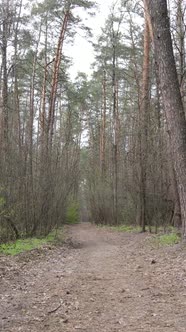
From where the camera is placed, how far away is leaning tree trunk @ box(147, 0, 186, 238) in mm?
8539

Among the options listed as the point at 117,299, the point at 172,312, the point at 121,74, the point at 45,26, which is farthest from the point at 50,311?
the point at 121,74

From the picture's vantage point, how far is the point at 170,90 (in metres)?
8.64

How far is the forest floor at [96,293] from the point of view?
4.31 metres

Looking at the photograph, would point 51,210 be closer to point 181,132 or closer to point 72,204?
point 181,132

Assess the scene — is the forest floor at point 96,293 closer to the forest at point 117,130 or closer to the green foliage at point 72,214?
the forest at point 117,130

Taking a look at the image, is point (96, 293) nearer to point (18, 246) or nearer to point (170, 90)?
point (170, 90)

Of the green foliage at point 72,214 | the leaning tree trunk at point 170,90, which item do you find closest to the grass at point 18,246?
the leaning tree trunk at point 170,90

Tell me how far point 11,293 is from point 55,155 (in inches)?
319

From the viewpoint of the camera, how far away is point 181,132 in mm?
8539

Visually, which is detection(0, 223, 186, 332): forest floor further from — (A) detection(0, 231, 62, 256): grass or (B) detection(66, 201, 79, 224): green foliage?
(B) detection(66, 201, 79, 224): green foliage

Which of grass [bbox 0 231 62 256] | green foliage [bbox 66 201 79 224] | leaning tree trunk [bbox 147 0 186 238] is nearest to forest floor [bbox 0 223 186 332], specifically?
grass [bbox 0 231 62 256]

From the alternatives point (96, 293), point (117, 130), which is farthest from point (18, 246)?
point (117, 130)

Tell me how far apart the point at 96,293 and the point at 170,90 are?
4934 mm

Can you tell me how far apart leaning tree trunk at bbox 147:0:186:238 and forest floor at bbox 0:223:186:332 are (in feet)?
5.87
